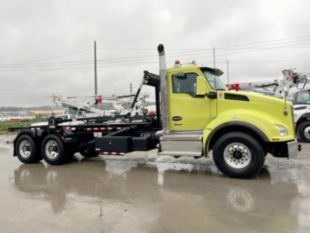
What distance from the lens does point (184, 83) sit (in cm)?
701

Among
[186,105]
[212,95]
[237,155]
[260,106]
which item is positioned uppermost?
[212,95]

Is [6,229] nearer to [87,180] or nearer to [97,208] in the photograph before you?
[97,208]

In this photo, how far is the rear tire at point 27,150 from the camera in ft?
29.9

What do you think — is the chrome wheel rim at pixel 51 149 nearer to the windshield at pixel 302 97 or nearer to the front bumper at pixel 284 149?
the front bumper at pixel 284 149

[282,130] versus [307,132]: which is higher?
[282,130]

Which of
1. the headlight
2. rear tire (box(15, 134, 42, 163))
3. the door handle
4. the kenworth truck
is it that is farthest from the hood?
rear tire (box(15, 134, 42, 163))

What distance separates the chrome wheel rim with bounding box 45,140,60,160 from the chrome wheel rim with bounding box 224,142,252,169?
5319 millimetres

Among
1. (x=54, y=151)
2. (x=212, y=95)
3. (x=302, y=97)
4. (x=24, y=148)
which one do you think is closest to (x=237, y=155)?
(x=212, y=95)

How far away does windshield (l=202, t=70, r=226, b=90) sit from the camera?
6.83 m

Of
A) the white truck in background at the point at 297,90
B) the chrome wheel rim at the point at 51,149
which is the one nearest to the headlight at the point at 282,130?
the white truck in background at the point at 297,90

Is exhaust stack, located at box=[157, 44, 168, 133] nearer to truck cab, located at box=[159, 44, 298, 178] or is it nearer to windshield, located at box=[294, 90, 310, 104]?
truck cab, located at box=[159, 44, 298, 178]

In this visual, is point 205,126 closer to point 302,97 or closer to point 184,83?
point 184,83

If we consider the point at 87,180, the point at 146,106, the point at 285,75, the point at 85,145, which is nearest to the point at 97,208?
the point at 87,180

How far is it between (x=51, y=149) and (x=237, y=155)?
5.79 metres
